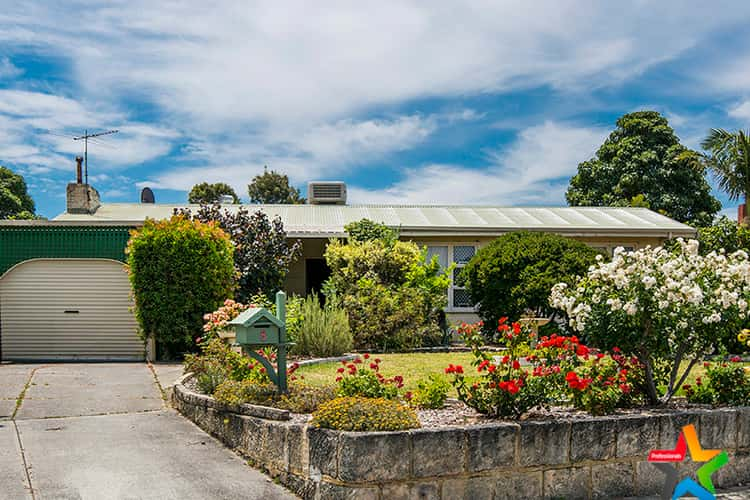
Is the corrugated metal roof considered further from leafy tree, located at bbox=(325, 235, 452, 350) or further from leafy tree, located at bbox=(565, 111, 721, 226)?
leafy tree, located at bbox=(565, 111, 721, 226)

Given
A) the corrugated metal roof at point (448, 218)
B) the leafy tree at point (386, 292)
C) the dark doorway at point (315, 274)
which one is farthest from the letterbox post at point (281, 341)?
the dark doorway at point (315, 274)

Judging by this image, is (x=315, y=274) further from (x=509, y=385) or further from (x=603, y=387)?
(x=509, y=385)

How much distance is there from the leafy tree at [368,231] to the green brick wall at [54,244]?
5079mm

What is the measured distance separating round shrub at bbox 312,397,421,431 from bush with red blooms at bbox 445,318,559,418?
0.68 metres

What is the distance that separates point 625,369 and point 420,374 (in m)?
3.60

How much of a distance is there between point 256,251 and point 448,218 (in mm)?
5645

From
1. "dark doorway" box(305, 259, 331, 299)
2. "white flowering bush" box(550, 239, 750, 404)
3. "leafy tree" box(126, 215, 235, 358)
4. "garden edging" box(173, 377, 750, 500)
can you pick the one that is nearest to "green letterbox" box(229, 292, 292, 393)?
"garden edging" box(173, 377, 750, 500)

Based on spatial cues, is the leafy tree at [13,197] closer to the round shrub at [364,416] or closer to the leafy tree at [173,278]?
the leafy tree at [173,278]

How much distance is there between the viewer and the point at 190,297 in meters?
12.2

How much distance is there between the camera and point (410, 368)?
1035 centimetres

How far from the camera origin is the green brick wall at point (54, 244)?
13273mm

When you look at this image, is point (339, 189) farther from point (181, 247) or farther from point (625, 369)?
point (625, 369)

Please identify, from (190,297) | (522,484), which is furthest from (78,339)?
(522,484)

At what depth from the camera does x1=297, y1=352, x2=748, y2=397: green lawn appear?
8.97 meters
